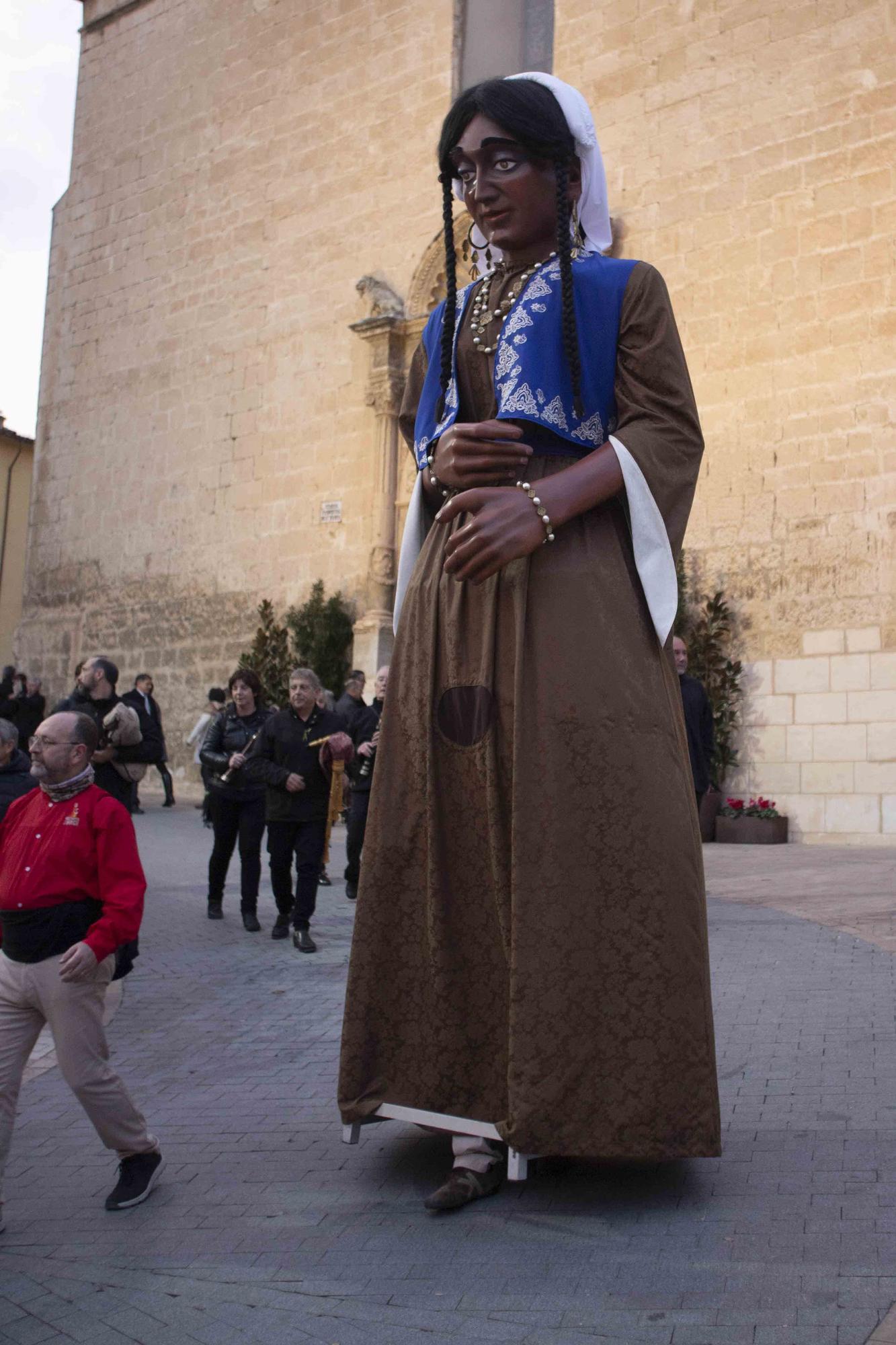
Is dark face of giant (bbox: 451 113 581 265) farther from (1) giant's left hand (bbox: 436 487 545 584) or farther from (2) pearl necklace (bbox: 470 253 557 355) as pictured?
(1) giant's left hand (bbox: 436 487 545 584)

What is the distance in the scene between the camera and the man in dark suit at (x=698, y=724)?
8.00 meters

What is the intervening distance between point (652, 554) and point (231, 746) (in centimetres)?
595

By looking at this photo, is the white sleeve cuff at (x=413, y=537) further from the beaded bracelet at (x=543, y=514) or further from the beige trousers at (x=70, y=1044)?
the beige trousers at (x=70, y=1044)

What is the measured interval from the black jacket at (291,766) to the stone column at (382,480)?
7.47 meters

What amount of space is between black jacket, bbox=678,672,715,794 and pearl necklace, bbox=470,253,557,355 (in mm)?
5102

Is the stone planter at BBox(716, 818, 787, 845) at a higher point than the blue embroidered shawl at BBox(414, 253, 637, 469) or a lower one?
lower

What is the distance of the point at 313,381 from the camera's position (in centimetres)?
1686

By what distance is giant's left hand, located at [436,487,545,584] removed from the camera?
8.61ft

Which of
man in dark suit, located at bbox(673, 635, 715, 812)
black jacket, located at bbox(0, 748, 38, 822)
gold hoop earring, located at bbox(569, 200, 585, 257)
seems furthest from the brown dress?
man in dark suit, located at bbox(673, 635, 715, 812)

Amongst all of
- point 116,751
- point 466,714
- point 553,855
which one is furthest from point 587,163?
point 116,751

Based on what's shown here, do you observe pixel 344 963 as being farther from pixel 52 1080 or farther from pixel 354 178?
pixel 354 178

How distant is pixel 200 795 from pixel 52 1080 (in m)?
13.5

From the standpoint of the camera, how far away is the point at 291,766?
773 centimetres

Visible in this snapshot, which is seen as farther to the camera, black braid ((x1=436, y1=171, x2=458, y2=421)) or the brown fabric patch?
black braid ((x1=436, y1=171, x2=458, y2=421))
